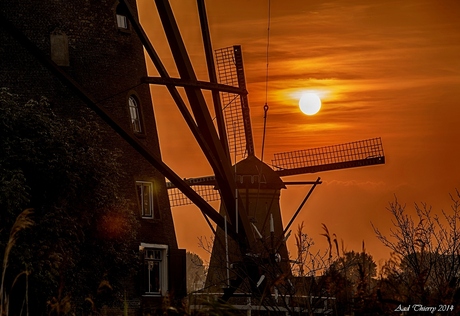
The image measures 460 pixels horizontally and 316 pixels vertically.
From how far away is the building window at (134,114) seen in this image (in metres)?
33.5

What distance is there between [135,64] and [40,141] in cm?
798

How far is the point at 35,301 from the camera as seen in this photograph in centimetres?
2484

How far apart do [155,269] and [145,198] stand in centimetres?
247

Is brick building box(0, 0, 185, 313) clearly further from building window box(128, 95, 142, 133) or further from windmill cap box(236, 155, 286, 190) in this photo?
windmill cap box(236, 155, 286, 190)

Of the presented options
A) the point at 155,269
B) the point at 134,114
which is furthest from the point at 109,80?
the point at 155,269

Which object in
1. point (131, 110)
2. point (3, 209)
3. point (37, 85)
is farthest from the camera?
point (131, 110)

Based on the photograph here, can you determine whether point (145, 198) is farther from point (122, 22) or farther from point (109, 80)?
point (122, 22)

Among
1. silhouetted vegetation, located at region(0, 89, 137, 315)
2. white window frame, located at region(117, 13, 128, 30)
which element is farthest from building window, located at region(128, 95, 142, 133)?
silhouetted vegetation, located at region(0, 89, 137, 315)

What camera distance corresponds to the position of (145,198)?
3372 cm

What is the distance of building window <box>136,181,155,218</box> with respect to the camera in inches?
1316

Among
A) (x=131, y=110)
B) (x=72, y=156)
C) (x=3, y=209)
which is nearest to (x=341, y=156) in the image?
(x=131, y=110)

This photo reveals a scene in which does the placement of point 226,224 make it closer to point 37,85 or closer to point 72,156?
point 72,156

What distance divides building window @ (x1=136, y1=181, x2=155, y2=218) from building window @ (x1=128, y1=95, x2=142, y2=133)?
185 cm

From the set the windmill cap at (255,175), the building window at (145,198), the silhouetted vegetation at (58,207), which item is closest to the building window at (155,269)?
the building window at (145,198)
